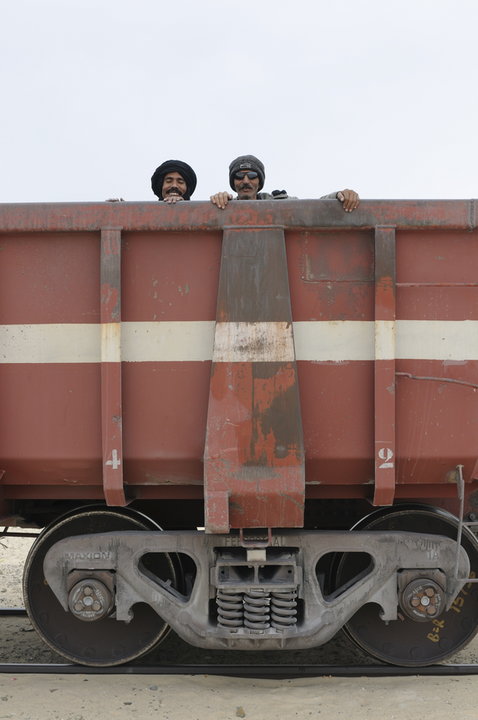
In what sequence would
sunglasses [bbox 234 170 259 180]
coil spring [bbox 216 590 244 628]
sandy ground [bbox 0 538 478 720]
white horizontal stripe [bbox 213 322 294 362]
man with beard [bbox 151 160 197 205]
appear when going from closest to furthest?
1. sandy ground [bbox 0 538 478 720]
2. white horizontal stripe [bbox 213 322 294 362]
3. coil spring [bbox 216 590 244 628]
4. sunglasses [bbox 234 170 259 180]
5. man with beard [bbox 151 160 197 205]

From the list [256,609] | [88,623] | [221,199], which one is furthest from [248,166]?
[88,623]

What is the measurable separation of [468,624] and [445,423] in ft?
4.55

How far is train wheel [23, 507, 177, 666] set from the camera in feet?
12.0

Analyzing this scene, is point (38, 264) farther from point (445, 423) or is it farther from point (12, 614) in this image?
point (12, 614)

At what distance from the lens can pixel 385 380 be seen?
320cm

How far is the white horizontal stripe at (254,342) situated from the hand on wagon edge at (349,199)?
2.30ft

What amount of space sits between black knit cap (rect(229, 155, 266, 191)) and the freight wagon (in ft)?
3.77

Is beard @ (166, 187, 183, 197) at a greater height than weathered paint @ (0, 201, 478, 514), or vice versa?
beard @ (166, 187, 183, 197)

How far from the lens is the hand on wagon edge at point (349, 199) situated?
10.5ft

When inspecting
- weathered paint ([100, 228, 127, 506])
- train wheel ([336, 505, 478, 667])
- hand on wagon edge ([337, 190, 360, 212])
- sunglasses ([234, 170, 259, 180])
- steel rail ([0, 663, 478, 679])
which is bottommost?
steel rail ([0, 663, 478, 679])

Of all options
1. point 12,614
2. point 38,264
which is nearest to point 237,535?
point 38,264

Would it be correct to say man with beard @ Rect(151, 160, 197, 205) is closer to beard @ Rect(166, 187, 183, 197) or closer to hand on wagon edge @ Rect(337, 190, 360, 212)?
beard @ Rect(166, 187, 183, 197)

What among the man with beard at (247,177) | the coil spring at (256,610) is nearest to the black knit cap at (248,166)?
the man with beard at (247,177)

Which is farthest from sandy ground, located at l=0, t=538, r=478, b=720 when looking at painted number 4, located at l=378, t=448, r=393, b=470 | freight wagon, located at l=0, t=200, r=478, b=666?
painted number 4, located at l=378, t=448, r=393, b=470
